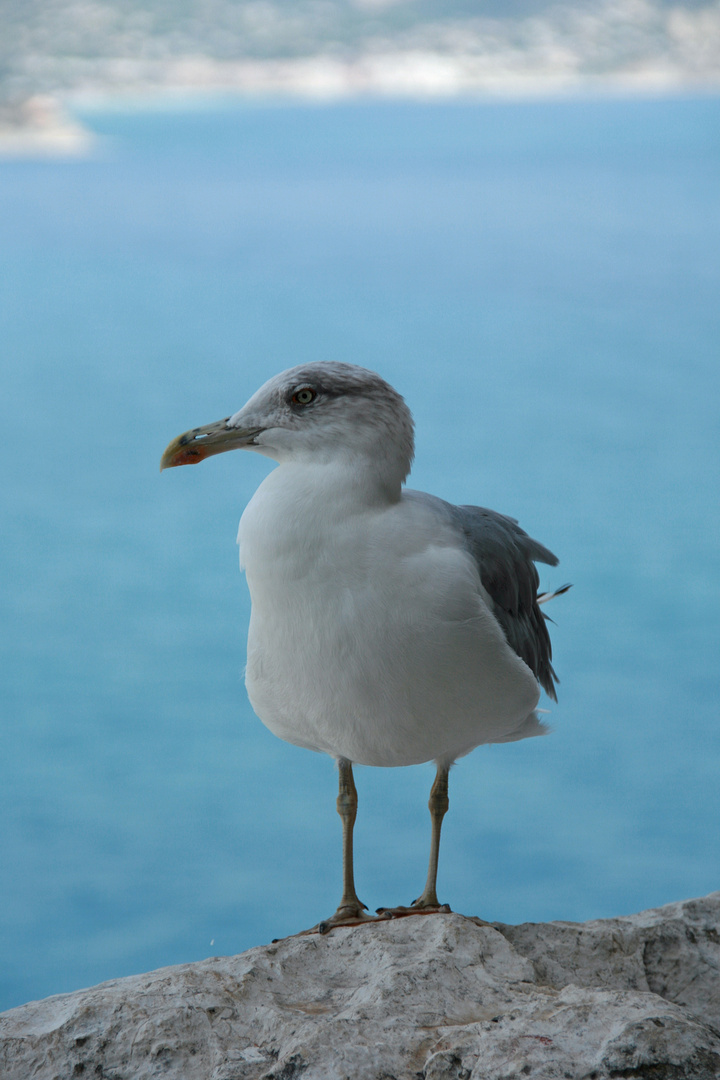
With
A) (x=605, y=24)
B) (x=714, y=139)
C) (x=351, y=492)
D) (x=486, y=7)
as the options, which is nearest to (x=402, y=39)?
(x=486, y=7)

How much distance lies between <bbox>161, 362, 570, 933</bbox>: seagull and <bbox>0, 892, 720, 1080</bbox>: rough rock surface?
28 cm

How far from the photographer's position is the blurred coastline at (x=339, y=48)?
13.2 metres

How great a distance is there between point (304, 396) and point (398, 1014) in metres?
0.77

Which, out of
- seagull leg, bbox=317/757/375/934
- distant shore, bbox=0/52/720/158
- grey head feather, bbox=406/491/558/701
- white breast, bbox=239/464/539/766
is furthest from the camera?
distant shore, bbox=0/52/720/158

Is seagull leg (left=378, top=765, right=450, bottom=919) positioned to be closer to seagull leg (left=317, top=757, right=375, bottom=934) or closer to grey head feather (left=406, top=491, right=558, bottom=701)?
seagull leg (left=317, top=757, right=375, bottom=934)

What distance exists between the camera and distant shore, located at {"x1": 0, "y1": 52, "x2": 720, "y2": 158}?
13953mm

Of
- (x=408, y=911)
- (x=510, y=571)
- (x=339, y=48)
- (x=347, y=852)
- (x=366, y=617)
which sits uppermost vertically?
(x=339, y=48)

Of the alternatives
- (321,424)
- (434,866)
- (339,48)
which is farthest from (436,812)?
(339,48)

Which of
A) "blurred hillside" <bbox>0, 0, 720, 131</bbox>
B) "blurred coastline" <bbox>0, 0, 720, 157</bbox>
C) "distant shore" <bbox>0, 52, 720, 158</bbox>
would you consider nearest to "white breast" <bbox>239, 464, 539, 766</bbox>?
"blurred coastline" <bbox>0, 0, 720, 157</bbox>

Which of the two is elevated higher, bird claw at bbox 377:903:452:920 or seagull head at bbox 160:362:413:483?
seagull head at bbox 160:362:413:483

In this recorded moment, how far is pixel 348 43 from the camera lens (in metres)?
14.0

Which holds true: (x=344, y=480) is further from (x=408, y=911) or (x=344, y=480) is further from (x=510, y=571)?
(x=408, y=911)

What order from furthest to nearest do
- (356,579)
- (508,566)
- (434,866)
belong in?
(434,866) → (508,566) → (356,579)

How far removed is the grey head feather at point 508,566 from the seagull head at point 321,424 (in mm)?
136
